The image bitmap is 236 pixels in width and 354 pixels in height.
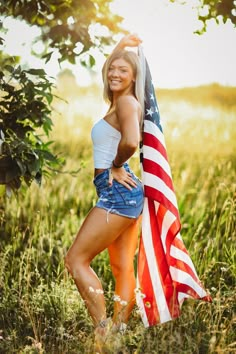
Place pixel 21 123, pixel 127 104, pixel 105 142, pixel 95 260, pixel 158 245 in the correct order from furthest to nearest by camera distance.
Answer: pixel 95 260 < pixel 21 123 < pixel 158 245 < pixel 105 142 < pixel 127 104

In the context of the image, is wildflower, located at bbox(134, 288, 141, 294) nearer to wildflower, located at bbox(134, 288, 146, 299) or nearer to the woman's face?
wildflower, located at bbox(134, 288, 146, 299)

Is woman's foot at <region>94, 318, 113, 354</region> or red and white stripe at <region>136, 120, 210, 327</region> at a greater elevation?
red and white stripe at <region>136, 120, 210, 327</region>

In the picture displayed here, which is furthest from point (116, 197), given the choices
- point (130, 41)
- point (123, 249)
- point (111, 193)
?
point (130, 41)

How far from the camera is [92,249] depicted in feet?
12.0

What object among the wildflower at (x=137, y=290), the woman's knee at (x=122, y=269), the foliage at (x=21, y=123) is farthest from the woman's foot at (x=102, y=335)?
the foliage at (x=21, y=123)

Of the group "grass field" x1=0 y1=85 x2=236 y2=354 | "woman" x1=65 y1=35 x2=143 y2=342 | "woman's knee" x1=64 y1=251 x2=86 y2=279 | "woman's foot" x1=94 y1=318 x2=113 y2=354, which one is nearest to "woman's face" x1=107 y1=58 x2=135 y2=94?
"woman" x1=65 y1=35 x2=143 y2=342

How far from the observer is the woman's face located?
12.0ft

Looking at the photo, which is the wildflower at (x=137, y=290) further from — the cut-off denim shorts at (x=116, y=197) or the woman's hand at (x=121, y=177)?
the woman's hand at (x=121, y=177)

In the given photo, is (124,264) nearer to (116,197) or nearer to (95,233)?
(95,233)

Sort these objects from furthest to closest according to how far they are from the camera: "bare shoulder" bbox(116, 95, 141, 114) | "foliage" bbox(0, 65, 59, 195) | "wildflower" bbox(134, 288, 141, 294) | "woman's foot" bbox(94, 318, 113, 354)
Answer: "foliage" bbox(0, 65, 59, 195)
"wildflower" bbox(134, 288, 141, 294)
"bare shoulder" bbox(116, 95, 141, 114)
"woman's foot" bbox(94, 318, 113, 354)

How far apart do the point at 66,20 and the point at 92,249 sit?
1.76 meters

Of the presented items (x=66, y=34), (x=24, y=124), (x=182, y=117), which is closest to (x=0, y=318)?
(x=24, y=124)

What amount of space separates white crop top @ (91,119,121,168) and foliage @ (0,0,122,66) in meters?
0.97

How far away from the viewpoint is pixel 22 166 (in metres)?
4.03
